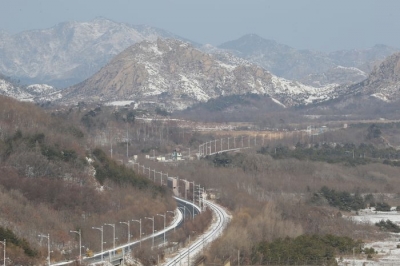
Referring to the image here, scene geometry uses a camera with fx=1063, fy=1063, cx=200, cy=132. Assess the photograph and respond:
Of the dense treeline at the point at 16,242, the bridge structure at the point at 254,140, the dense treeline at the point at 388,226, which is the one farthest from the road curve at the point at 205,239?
the bridge structure at the point at 254,140

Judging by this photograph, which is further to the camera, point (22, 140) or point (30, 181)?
point (22, 140)

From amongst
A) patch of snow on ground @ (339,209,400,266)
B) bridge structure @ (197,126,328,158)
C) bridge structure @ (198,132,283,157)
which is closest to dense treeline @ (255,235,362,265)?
patch of snow on ground @ (339,209,400,266)

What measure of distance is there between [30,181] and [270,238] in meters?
16.3

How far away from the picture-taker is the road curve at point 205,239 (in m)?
57.6

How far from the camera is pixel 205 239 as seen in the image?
65.8 metres

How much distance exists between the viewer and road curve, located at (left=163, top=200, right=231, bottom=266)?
→ 57.6 meters

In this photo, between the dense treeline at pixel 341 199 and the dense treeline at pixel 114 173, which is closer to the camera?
the dense treeline at pixel 114 173

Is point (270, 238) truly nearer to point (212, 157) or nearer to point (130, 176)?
point (130, 176)

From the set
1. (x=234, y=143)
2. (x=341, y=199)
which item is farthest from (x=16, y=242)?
(x=234, y=143)

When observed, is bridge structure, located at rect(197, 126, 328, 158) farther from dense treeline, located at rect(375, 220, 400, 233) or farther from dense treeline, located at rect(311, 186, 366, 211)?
dense treeline, located at rect(375, 220, 400, 233)

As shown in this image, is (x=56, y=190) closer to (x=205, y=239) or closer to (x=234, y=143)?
(x=205, y=239)

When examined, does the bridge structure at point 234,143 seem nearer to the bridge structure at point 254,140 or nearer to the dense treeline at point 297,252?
the bridge structure at point 254,140

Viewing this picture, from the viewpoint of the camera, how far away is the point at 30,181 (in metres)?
69.4

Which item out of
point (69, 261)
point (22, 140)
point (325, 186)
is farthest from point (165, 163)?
point (69, 261)
